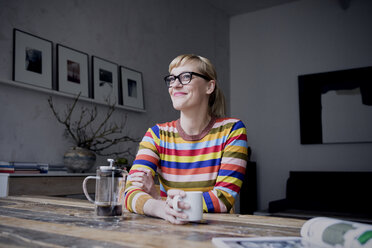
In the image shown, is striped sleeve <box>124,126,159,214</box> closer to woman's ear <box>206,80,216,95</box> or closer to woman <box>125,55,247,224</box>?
woman <box>125,55,247,224</box>

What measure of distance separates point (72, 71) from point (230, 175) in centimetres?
193

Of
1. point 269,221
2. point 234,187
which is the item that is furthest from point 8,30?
point 269,221

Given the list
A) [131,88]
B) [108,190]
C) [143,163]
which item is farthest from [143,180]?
[131,88]

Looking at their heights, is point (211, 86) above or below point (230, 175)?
above

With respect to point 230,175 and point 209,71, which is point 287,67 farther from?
point 230,175

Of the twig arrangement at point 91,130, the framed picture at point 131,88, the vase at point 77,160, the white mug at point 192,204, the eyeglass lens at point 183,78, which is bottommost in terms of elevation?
the white mug at point 192,204

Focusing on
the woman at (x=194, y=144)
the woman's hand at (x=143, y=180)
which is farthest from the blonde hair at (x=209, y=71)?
the woman's hand at (x=143, y=180)

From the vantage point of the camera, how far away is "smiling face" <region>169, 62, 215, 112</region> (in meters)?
1.41

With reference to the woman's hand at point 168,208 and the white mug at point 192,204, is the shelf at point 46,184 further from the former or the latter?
the white mug at point 192,204

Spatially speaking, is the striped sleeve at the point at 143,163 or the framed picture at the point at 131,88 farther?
the framed picture at the point at 131,88

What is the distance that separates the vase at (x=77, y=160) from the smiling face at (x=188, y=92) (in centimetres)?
121

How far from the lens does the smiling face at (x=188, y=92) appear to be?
1406 millimetres

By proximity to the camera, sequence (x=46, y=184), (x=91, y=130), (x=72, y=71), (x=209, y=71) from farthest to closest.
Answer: (x=91, y=130)
(x=72, y=71)
(x=46, y=184)
(x=209, y=71)

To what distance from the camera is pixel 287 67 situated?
468 cm
